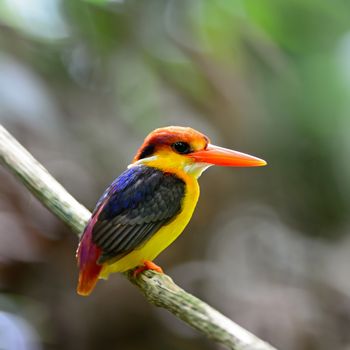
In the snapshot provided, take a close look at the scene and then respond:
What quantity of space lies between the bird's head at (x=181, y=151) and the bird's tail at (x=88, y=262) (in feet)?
1.06

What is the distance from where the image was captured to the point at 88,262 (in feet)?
6.66

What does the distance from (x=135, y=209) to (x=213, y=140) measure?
2158 mm

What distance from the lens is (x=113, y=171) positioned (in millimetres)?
3922

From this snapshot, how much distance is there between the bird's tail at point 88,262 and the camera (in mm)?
2025

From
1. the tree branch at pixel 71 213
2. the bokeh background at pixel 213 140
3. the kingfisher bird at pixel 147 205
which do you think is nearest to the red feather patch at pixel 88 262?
the kingfisher bird at pixel 147 205

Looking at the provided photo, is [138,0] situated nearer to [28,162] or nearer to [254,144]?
[254,144]

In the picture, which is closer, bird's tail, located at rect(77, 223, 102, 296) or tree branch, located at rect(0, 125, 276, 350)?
tree branch, located at rect(0, 125, 276, 350)

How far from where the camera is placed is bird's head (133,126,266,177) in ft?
7.27

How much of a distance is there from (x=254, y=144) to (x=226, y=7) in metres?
1.54

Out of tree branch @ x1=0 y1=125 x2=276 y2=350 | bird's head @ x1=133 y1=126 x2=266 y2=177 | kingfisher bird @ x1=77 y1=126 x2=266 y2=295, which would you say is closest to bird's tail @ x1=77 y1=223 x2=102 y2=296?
kingfisher bird @ x1=77 y1=126 x2=266 y2=295

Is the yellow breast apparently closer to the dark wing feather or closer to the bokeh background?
the dark wing feather

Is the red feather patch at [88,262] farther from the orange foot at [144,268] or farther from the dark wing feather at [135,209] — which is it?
the orange foot at [144,268]

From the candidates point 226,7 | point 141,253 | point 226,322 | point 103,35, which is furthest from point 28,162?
point 103,35

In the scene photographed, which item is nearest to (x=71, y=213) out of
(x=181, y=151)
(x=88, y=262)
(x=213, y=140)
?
(x=88, y=262)
